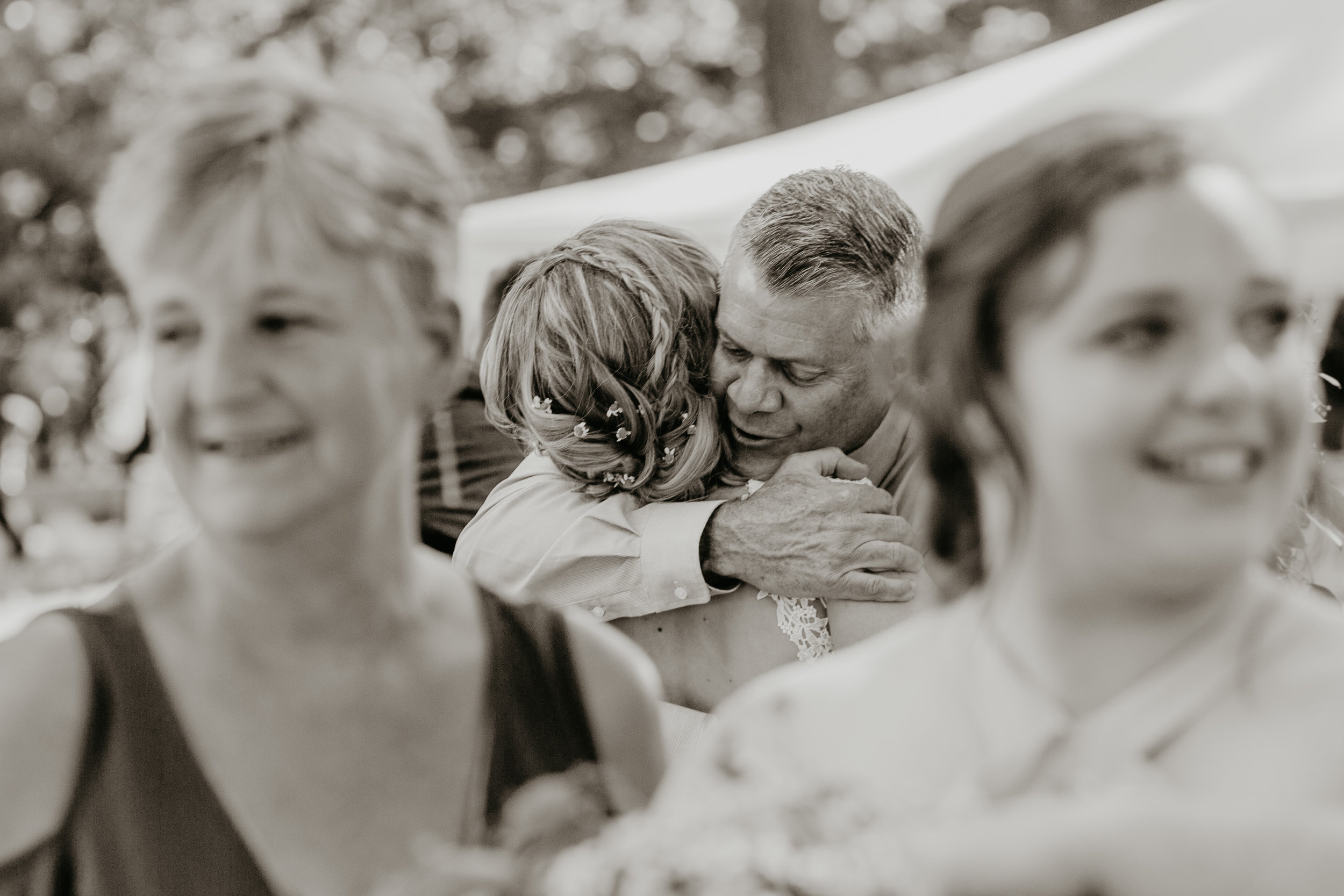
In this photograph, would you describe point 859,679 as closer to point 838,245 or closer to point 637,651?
point 637,651

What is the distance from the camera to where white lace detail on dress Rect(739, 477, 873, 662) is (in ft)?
7.72

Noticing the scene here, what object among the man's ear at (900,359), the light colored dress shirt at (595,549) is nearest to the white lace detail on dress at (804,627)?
the light colored dress shirt at (595,549)

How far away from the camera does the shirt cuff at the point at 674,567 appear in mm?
2381

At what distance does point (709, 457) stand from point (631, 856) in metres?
1.39

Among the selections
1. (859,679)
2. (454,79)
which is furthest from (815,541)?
(454,79)

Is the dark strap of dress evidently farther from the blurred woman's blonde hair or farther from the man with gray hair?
the man with gray hair

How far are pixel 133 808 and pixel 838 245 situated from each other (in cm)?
148

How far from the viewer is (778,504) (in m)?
2.41

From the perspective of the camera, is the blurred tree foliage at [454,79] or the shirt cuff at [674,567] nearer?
the shirt cuff at [674,567]

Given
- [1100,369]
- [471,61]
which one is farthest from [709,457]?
[471,61]

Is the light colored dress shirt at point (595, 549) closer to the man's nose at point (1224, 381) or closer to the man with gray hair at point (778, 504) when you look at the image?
the man with gray hair at point (778, 504)

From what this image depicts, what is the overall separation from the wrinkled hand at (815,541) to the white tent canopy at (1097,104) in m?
2.12

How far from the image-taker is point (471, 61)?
50.5 feet

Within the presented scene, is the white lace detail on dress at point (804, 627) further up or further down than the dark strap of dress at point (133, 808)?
further down
